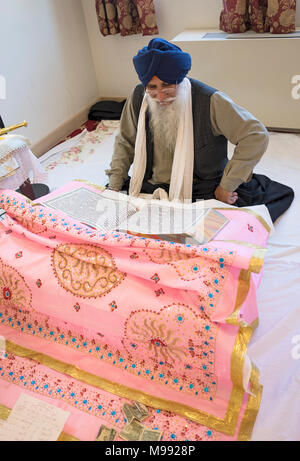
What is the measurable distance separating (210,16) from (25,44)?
1.38m

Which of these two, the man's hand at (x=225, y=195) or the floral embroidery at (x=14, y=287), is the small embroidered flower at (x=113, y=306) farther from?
the man's hand at (x=225, y=195)

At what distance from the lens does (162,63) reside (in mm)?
1335

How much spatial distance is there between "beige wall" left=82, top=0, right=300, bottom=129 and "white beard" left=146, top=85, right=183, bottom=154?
1175 mm

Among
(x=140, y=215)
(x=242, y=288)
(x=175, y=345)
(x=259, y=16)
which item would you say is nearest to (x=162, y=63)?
(x=140, y=215)

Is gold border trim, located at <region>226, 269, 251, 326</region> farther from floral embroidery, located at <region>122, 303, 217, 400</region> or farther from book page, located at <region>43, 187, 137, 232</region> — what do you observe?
book page, located at <region>43, 187, 137, 232</region>

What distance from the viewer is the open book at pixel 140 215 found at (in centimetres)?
118

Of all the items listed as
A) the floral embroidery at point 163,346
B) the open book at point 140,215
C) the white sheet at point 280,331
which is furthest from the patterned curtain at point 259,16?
the floral embroidery at point 163,346

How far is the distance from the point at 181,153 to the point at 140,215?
15.5 inches

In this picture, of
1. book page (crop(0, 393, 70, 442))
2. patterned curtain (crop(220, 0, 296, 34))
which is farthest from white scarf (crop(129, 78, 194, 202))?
patterned curtain (crop(220, 0, 296, 34))

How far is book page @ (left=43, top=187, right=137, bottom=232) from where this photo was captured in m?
1.32

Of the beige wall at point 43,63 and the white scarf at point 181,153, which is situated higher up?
the beige wall at point 43,63

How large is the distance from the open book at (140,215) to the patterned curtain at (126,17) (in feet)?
6.21

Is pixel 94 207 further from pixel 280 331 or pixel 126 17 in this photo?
pixel 126 17
